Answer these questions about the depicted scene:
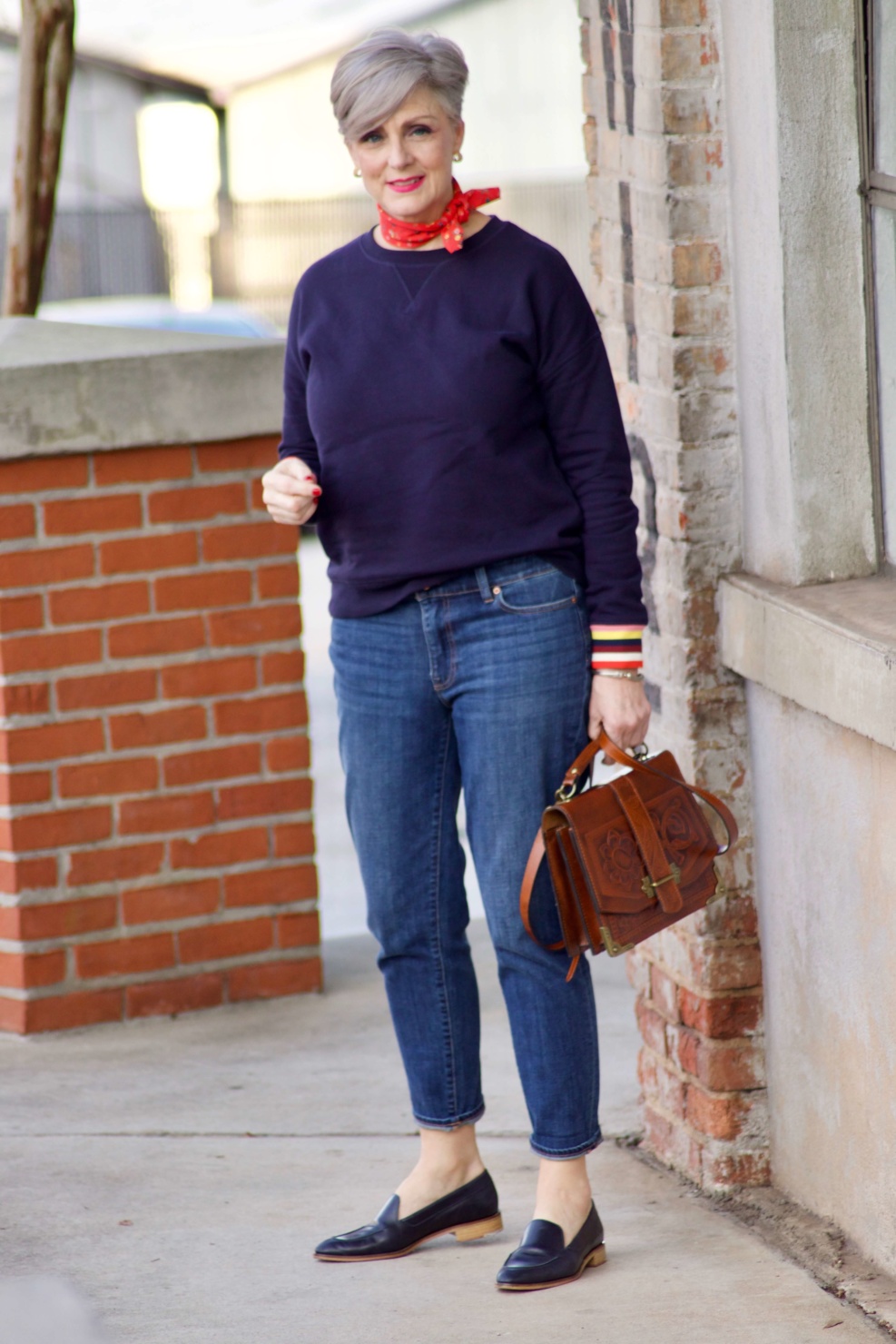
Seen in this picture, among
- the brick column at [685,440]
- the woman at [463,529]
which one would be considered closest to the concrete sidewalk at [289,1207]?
the woman at [463,529]

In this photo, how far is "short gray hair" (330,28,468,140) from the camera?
8.60 feet

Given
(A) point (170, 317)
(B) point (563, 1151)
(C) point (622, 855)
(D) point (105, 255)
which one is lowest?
(B) point (563, 1151)

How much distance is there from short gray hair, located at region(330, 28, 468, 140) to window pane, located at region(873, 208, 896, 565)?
723mm

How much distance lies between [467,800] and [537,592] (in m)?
0.38

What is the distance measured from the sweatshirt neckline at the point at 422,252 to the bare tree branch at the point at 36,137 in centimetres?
217

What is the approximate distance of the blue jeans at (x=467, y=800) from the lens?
9.00 ft

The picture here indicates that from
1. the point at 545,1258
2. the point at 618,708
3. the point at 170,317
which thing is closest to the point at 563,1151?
the point at 545,1258

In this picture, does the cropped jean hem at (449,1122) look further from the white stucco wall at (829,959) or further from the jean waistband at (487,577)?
the jean waistband at (487,577)

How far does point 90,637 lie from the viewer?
13.6 feet

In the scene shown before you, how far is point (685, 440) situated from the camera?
3037mm

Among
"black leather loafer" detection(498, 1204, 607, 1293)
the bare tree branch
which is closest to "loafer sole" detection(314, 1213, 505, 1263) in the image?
"black leather loafer" detection(498, 1204, 607, 1293)

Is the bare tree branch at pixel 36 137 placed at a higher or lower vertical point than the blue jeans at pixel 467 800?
higher

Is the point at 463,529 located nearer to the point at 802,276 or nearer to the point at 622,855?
the point at 622,855

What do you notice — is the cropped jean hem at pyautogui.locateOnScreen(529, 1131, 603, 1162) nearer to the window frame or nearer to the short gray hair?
the window frame
